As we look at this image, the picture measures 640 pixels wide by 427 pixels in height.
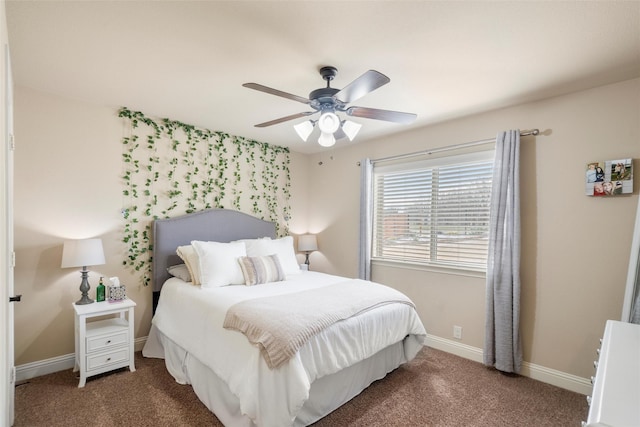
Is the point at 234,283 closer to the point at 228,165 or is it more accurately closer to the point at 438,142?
the point at 228,165

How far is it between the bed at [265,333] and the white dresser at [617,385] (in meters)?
1.37

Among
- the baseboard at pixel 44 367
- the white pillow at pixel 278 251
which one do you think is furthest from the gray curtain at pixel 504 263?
the baseboard at pixel 44 367

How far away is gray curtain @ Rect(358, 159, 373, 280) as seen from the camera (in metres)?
4.08

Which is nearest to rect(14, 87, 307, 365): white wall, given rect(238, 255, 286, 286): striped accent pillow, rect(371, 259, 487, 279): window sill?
rect(238, 255, 286, 286): striped accent pillow

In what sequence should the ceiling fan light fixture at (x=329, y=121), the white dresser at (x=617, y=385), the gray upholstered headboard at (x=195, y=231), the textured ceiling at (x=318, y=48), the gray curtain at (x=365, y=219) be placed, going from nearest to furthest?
the white dresser at (x=617, y=385) < the textured ceiling at (x=318, y=48) < the ceiling fan light fixture at (x=329, y=121) < the gray upholstered headboard at (x=195, y=231) < the gray curtain at (x=365, y=219)

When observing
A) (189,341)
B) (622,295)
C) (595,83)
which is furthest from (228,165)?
(622,295)

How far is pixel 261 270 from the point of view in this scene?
3162 millimetres

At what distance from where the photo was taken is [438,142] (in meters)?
3.53

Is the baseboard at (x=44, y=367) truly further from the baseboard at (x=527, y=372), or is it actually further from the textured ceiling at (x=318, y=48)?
the textured ceiling at (x=318, y=48)

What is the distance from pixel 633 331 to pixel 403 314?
1.52 meters

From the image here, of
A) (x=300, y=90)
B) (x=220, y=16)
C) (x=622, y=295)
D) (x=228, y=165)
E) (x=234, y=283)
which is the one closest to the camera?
(x=220, y=16)

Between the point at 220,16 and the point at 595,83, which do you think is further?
the point at 595,83

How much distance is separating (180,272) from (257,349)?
174cm

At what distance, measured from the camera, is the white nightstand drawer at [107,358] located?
259 cm
